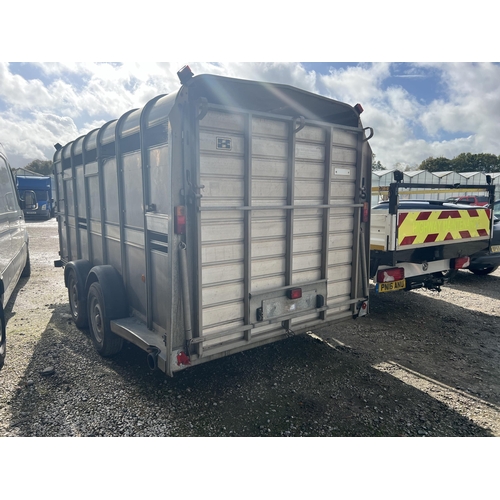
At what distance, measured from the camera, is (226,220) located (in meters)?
3.38

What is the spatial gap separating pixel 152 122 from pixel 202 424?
269 cm

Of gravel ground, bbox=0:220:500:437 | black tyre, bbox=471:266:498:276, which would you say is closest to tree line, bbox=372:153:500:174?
black tyre, bbox=471:266:498:276

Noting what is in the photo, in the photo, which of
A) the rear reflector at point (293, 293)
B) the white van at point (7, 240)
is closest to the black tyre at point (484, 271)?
the rear reflector at point (293, 293)

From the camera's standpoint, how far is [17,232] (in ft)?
23.0

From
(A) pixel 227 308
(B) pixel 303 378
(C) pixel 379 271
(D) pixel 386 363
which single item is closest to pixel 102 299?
(A) pixel 227 308

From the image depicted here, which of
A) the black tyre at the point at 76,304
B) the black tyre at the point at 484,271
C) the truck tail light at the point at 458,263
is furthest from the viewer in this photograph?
the black tyre at the point at 484,271

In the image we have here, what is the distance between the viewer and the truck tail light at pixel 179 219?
3078 millimetres

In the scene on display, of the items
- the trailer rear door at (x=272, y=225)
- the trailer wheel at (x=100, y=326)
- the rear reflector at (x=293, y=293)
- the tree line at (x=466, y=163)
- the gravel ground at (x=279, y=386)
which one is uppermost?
the tree line at (x=466, y=163)

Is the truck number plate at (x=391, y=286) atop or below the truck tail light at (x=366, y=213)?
below

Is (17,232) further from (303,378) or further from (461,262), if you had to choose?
(461,262)

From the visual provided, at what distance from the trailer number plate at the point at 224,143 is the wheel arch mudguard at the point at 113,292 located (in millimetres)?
2076

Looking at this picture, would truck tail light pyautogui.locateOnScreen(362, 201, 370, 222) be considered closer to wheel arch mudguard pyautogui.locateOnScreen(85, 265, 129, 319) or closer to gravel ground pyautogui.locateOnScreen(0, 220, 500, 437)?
gravel ground pyautogui.locateOnScreen(0, 220, 500, 437)

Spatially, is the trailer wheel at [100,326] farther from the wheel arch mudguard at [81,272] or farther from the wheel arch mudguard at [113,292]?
the wheel arch mudguard at [81,272]

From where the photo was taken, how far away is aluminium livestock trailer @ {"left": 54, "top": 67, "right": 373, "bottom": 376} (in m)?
3.17
